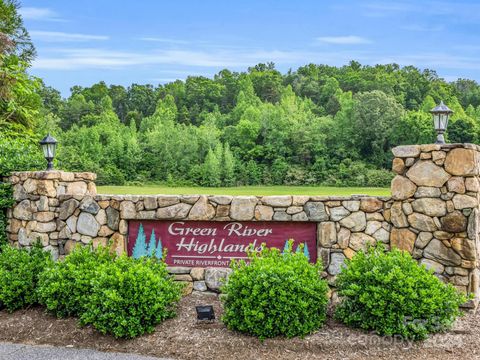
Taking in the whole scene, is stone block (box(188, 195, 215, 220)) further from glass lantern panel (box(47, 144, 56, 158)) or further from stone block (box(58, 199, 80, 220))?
glass lantern panel (box(47, 144, 56, 158))

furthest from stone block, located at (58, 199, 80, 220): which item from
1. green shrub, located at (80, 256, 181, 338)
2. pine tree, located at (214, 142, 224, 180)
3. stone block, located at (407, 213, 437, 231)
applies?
pine tree, located at (214, 142, 224, 180)

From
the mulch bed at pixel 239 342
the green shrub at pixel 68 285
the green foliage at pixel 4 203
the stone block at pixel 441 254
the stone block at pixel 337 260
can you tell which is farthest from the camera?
the green foliage at pixel 4 203

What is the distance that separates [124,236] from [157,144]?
82.8 ft

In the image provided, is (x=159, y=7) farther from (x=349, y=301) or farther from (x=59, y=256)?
(x=349, y=301)

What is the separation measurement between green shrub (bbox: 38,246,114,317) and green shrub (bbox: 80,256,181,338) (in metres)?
0.16

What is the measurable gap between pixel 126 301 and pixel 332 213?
2.79m

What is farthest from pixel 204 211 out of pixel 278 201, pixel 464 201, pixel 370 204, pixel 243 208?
pixel 464 201

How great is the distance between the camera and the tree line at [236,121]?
23706 mm

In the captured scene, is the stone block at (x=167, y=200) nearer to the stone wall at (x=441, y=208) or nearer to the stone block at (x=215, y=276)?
the stone block at (x=215, y=276)

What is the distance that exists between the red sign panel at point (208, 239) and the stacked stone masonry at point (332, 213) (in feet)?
0.34

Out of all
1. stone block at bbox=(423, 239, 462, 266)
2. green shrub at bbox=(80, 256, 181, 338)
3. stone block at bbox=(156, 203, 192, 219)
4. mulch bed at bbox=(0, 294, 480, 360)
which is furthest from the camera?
stone block at bbox=(156, 203, 192, 219)

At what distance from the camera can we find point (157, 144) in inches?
1245

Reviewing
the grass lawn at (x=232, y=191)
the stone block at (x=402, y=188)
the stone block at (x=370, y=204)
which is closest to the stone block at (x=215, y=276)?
the stone block at (x=370, y=204)

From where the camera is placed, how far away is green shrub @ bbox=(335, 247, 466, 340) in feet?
16.8
